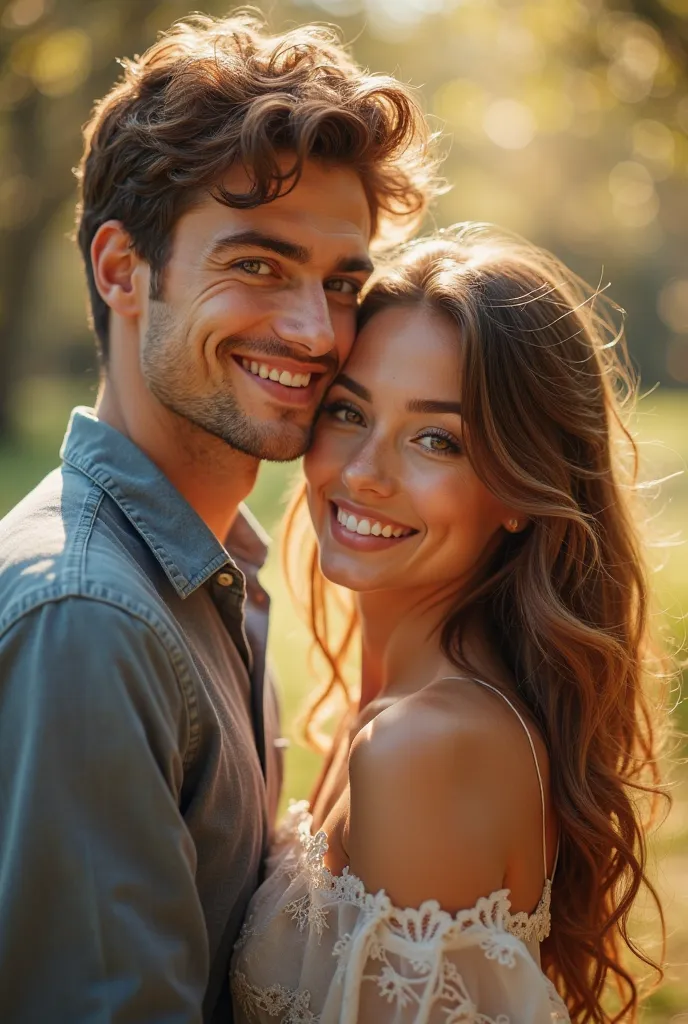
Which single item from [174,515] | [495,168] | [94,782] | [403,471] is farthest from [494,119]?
[495,168]

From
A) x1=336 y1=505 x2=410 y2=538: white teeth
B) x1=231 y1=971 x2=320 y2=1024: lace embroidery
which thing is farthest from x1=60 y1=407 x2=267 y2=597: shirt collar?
x1=231 y1=971 x2=320 y2=1024: lace embroidery

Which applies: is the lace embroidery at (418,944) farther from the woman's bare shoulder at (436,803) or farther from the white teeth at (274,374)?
the white teeth at (274,374)

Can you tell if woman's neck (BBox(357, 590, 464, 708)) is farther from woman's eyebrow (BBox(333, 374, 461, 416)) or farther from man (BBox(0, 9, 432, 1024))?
woman's eyebrow (BBox(333, 374, 461, 416))

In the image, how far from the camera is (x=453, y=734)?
2498 mm

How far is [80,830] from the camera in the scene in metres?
2.05

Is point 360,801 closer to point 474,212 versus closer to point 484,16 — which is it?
point 484,16

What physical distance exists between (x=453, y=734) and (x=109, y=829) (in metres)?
0.83

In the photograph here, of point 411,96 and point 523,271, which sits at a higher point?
point 411,96

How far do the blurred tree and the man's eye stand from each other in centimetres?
78

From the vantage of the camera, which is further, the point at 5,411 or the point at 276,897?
the point at 5,411

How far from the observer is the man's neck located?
9.93 ft

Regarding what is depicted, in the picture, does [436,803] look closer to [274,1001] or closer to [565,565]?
[274,1001]

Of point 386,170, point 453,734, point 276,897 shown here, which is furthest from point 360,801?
point 386,170

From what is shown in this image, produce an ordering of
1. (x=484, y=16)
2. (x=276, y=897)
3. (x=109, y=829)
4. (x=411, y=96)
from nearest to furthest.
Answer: (x=109, y=829) < (x=276, y=897) < (x=411, y=96) < (x=484, y=16)
